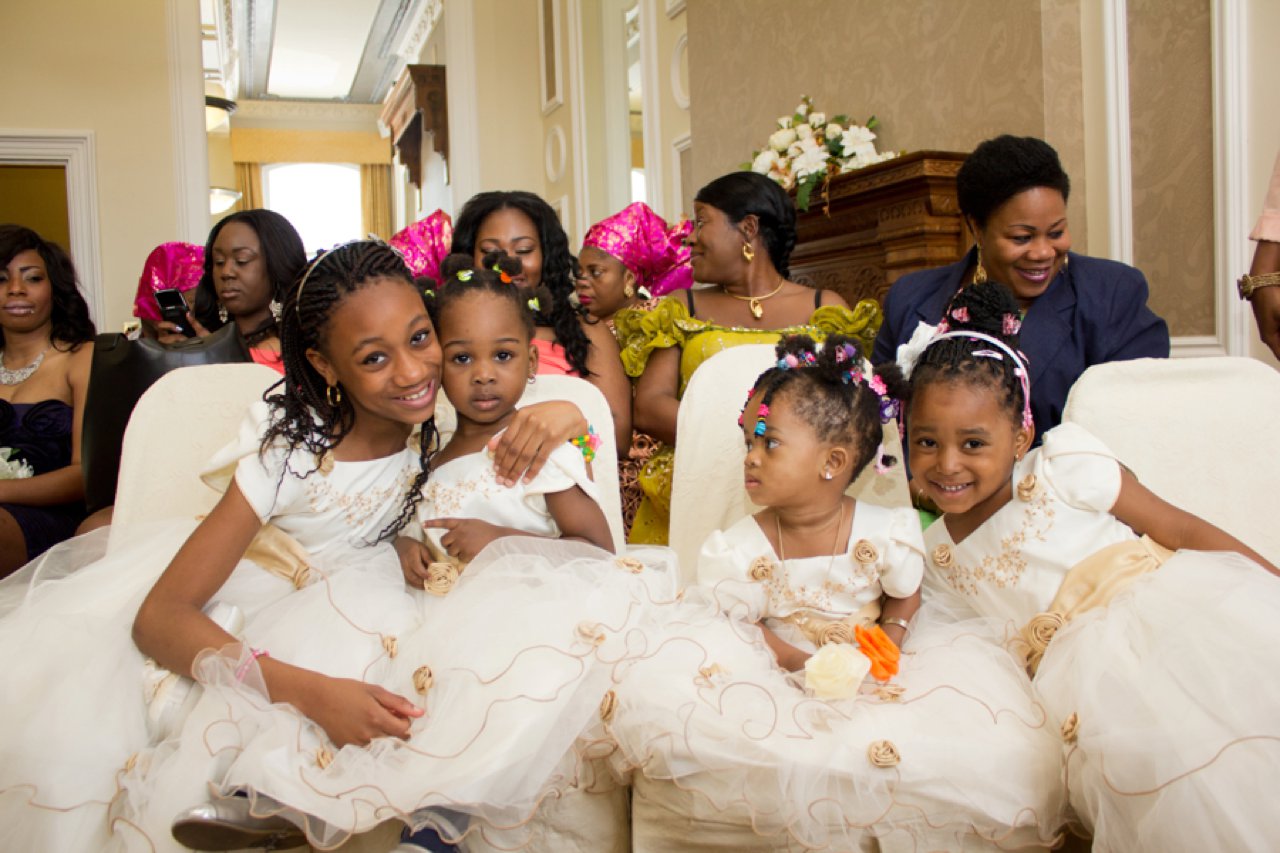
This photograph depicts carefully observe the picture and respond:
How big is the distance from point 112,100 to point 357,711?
6.63 meters

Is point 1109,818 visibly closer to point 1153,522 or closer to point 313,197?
point 1153,522

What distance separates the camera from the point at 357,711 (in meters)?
1.46

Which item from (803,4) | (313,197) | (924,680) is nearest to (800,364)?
(924,680)

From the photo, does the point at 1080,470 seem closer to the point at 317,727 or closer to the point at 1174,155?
the point at 317,727

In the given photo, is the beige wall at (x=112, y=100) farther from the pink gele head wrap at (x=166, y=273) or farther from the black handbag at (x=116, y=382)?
the black handbag at (x=116, y=382)

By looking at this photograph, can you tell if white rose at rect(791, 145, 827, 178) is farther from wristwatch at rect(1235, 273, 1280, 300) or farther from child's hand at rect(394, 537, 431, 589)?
child's hand at rect(394, 537, 431, 589)

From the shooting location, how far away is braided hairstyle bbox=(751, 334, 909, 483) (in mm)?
1885

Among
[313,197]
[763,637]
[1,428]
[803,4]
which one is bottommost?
[763,637]

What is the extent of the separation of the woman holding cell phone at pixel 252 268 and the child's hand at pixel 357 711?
6.13ft

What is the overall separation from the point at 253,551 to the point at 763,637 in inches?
37.4

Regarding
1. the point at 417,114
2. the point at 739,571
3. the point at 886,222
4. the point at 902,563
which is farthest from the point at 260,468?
the point at 417,114

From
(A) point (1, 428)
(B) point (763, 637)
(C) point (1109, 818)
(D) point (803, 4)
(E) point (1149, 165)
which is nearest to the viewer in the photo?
(C) point (1109, 818)

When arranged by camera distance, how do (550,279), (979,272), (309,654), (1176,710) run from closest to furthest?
(1176,710) → (309,654) → (979,272) → (550,279)

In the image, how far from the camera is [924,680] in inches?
61.6
